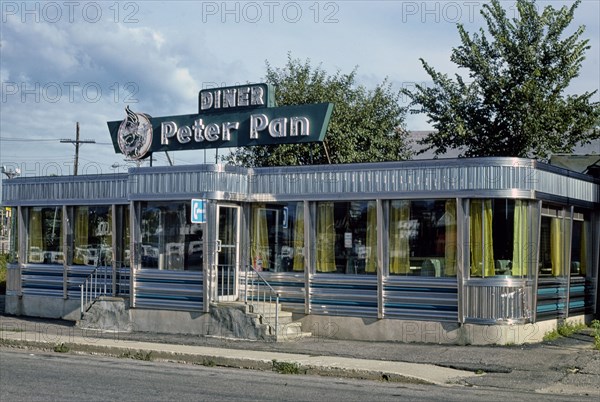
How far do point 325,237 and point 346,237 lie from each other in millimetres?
505

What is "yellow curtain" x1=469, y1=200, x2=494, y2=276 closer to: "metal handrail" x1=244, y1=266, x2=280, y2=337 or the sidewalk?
the sidewalk

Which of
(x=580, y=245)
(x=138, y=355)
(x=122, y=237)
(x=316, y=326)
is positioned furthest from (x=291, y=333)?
(x=580, y=245)

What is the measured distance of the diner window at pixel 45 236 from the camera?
897 inches

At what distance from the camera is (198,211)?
62.2 feet

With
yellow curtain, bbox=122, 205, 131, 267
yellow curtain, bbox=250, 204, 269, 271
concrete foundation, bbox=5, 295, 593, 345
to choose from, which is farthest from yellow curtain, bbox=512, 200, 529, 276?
yellow curtain, bbox=122, 205, 131, 267

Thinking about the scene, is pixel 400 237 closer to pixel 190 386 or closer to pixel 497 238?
Result: pixel 497 238

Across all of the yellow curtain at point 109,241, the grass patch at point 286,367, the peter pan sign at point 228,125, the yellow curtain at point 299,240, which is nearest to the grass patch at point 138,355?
the grass patch at point 286,367

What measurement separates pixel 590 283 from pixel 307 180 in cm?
746

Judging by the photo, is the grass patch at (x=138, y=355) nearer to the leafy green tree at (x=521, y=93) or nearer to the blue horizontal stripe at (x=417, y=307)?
the blue horizontal stripe at (x=417, y=307)

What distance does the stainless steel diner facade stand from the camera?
1747 centimetres

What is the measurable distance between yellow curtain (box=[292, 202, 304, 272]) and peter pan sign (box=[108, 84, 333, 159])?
1577mm

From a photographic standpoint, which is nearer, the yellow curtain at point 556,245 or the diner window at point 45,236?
the yellow curtain at point 556,245

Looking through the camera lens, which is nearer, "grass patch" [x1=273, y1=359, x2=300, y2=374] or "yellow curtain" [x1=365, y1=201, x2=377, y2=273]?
"grass patch" [x1=273, y1=359, x2=300, y2=374]

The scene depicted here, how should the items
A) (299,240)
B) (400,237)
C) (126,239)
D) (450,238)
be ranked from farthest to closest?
(126,239) → (299,240) → (400,237) → (450,238)
